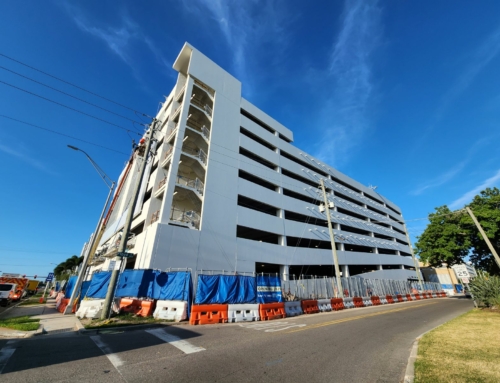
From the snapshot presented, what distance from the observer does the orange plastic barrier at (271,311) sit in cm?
1230

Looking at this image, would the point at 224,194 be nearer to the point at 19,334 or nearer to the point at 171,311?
the point at 171,311

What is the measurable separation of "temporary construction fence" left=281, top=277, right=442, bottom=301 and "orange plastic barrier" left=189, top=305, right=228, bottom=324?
7.33 meters

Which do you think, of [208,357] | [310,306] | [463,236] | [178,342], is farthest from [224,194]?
[463,236]

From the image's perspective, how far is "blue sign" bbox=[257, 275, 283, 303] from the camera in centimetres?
1402

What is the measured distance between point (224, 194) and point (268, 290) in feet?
35.5

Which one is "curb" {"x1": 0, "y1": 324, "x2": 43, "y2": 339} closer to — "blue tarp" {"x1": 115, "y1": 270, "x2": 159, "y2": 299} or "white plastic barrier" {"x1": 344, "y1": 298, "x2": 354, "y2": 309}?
"blue tarp" {"x1": 115, "y1": 270, "x2": 159, "y2": 299}

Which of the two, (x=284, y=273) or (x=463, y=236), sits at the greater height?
(x=463, y=236)

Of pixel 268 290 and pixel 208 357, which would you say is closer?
pixel 208 357

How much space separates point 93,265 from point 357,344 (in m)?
40.8

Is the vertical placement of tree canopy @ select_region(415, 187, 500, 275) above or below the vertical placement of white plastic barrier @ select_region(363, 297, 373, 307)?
above

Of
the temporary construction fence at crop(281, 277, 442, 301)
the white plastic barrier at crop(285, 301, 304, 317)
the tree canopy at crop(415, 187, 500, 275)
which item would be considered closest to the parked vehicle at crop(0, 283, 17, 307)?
the temporary construction fence at crop(281, 277, 442, 301)

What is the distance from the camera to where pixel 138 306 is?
13.0 m

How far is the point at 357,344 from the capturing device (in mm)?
6840

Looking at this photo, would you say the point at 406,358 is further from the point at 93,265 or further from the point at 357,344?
the point at 93,265
